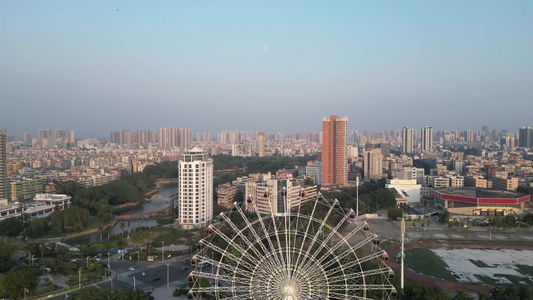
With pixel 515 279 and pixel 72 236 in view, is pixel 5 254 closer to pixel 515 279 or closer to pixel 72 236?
pixel 72 236

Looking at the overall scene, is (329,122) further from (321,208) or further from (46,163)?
(46,163)

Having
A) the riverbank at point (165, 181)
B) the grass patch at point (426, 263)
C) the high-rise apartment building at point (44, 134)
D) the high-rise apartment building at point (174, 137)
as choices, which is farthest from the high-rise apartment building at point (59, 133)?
the grass patch at point (426, 263)

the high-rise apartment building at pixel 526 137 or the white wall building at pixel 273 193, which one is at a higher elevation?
the high-rise apartment building at pixel 526 137

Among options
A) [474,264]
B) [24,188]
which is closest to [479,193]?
[474,264]

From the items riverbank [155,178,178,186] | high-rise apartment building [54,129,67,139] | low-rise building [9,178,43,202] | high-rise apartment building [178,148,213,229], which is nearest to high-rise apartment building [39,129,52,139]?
high-rise apartment building [54,129,67,139]

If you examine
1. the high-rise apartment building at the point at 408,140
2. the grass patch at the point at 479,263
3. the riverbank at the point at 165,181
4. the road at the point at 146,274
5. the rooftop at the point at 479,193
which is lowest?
the riverbank at the point at 165,181

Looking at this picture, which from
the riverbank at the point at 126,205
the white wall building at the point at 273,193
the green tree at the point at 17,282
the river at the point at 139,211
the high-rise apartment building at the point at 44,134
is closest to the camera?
the green tree at the point at 17,282

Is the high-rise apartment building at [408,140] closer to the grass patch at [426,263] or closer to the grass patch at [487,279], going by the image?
the grass patch at [426,263]
